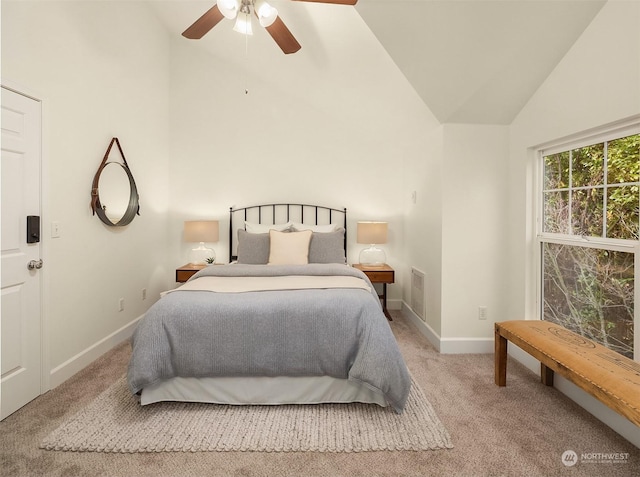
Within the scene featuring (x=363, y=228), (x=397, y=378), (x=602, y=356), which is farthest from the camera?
(x=363, y=228)

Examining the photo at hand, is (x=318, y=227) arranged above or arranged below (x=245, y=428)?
above

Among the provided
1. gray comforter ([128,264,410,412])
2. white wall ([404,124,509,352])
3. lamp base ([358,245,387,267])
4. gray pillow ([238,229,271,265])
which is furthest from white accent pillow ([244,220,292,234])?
gray comforter ([128,264,410,412])

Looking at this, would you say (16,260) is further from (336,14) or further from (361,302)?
(336,14)

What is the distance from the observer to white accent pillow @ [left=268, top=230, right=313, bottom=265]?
343 cm

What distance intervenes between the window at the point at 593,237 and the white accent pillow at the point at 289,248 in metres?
2.02

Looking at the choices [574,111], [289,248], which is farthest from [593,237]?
[289,248]

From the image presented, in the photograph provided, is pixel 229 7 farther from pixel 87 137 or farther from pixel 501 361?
pixel 501 361

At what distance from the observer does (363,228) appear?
156 inches

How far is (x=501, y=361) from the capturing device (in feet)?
7.79

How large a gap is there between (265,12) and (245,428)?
2.53 m

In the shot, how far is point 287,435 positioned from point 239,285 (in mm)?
1034

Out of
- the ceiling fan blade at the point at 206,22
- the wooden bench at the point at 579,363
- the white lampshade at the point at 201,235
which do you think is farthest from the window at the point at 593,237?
the white lampshade at the point at 201,235

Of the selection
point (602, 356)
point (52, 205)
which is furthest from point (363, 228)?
point (52, 205)

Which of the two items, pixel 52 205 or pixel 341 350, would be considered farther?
pixel 52 205
